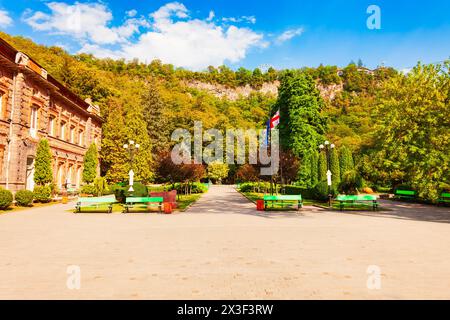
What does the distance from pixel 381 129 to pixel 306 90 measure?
58.0 ft

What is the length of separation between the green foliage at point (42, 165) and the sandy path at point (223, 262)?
1338cm

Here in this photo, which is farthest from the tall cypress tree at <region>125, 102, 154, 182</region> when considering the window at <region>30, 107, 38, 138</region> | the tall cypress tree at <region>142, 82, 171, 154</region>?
→ the window at <region>30, 107, 38, 138</region>

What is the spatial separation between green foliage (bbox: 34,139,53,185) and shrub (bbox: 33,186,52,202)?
2.24 feet

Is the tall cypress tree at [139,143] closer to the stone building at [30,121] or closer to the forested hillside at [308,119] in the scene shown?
the forested hillside at [308,119]

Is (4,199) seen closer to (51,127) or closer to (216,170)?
(51,127)

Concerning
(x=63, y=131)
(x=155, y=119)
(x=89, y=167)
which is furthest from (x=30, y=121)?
(x=155, y=119)

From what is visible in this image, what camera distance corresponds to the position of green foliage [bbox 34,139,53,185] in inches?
922

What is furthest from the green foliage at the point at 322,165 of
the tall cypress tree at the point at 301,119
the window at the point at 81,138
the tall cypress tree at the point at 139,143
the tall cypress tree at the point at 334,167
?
the window at the point at 81,138

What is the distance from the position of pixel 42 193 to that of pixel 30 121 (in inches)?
252

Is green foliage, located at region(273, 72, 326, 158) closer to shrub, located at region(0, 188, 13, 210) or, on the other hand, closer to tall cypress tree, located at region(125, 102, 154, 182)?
tall cypress tree, located at region(125, 102, 154, 182)

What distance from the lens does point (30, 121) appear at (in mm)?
24859

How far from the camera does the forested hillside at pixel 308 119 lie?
22141 mm

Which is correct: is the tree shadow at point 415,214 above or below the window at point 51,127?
below
